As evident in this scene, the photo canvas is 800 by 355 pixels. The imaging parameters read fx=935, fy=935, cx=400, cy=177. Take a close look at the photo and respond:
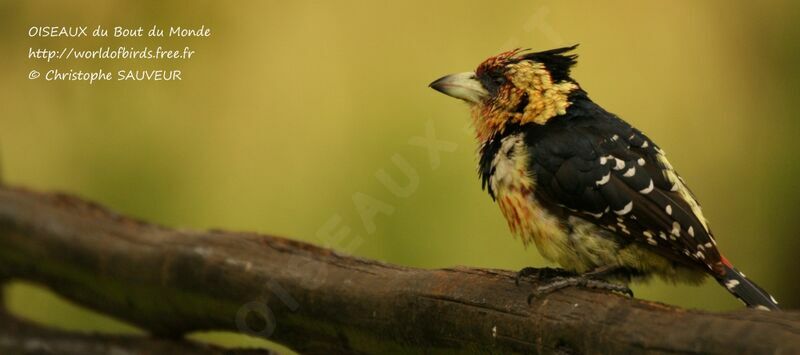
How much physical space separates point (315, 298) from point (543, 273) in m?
0.40

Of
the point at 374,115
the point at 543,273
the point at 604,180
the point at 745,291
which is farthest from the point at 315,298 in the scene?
the point at 374,115

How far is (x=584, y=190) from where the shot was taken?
1.44 m

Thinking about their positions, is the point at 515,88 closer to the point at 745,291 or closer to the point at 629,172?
the point at 629,172

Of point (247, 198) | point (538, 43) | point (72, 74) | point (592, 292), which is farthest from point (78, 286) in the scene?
point (592, 292)

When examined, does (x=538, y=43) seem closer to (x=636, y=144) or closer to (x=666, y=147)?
(x=666, y=147)

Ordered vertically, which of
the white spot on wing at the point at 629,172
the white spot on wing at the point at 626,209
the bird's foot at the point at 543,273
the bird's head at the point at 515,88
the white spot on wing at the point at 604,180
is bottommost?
the bird's foot at the point at 543,273

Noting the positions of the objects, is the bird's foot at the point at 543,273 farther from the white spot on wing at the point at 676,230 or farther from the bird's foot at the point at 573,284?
the white spot on wing at the point at 676,230

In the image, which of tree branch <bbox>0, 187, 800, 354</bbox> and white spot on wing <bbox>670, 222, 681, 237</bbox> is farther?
white spot on wing <bbox>670, 222, 681, 237</bbox>

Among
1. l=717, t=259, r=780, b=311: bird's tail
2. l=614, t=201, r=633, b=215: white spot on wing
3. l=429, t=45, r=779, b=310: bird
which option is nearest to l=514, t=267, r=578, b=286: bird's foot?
l=429, t=45, r=779, b=310: bird

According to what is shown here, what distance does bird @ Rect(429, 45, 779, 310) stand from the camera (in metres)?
1.41

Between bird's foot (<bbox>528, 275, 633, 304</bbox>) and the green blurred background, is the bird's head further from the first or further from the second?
the green blurred background

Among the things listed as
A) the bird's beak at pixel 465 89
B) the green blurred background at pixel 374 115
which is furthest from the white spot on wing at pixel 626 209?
the green blurred background at pixel 374 115

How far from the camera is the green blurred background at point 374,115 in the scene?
244 cm

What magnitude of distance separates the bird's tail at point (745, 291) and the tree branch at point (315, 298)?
11.6 inches
